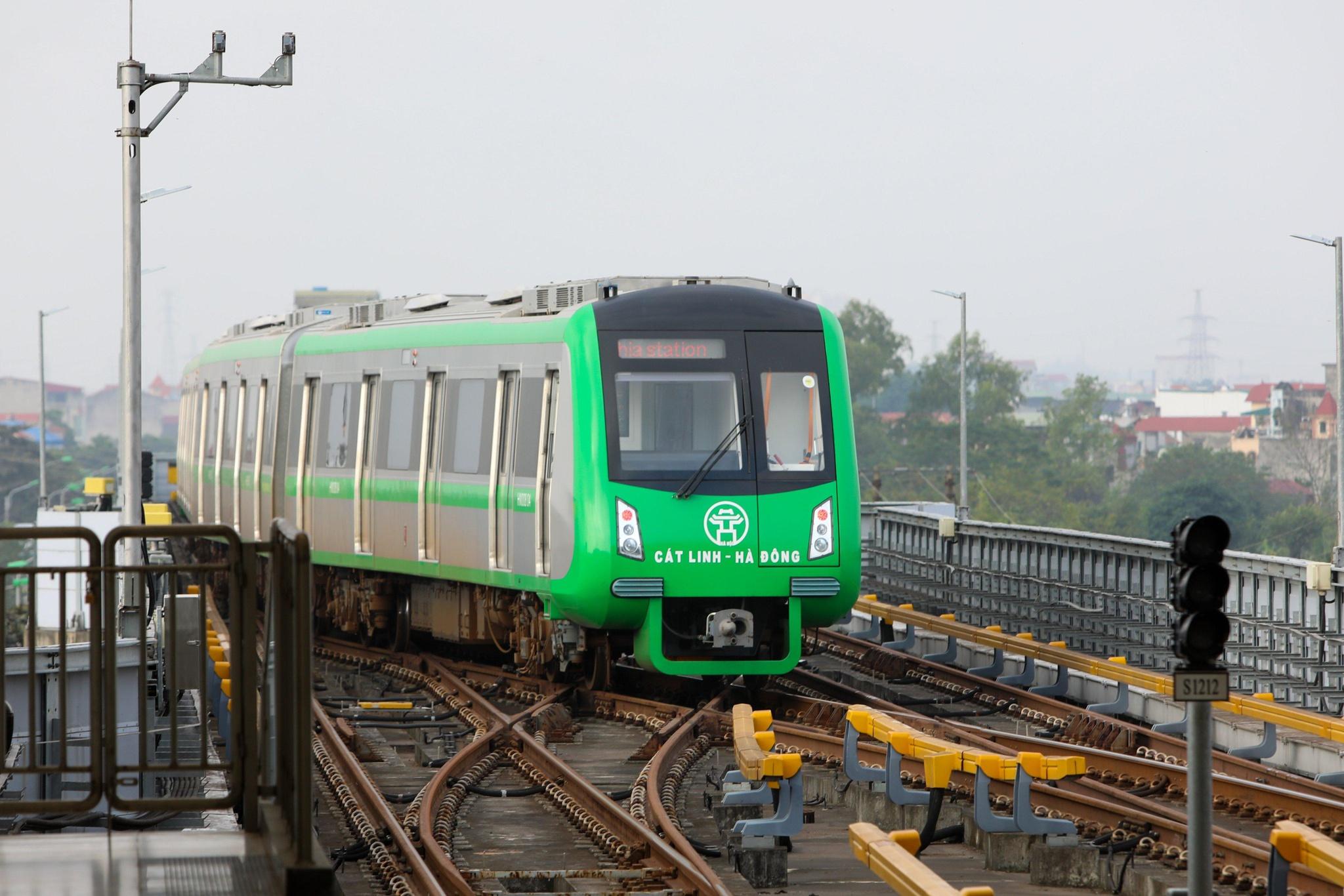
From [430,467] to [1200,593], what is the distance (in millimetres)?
11879

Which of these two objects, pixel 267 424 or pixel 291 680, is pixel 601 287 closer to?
pixel 267 424

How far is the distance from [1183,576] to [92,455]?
16426 centimetres

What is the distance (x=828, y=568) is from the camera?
640 inches

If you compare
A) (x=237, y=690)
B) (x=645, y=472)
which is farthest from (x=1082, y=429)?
(x=237, y=690)

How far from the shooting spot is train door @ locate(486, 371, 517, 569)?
17.4m

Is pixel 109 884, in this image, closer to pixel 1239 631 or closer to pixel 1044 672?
pixel 1239 631

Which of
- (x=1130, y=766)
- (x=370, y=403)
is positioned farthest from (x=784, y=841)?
(x=370, y=403)

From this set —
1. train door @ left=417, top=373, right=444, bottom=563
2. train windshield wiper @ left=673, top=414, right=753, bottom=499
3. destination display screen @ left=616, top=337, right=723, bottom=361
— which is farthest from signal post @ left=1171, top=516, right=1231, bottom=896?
train door @ left=417, top=373, right=444, bottom=563

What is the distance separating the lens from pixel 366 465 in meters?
20.8

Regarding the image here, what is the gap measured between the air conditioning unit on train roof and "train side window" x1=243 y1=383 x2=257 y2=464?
8.35 metres

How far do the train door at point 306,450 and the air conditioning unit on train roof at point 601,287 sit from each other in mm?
5521

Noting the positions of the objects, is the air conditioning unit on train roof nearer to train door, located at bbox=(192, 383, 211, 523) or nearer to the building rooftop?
train door, located at bbox=(192, 383, 211, 523)

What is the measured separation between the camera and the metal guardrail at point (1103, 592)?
15711mm

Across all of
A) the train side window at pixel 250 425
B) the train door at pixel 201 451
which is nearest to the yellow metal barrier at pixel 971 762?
the train side window at pixel 250 425
